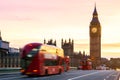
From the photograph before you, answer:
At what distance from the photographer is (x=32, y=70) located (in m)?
47.8

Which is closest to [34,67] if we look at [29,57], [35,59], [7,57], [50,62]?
[35,59]

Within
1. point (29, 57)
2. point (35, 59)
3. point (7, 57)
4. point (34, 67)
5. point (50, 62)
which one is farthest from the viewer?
point (7, 57)

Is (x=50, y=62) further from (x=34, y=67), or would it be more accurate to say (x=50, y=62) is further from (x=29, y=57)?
(x=29, y=57)

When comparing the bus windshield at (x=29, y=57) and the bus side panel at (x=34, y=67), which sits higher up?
the bus windshield at (x=29, y=57)

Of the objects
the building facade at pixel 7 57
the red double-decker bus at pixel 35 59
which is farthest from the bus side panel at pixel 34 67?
the building facade at pixel 7 57

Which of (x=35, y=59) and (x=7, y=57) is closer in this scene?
(x=35, y=59)

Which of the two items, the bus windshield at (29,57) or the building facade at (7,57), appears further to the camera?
the building facade at (7,57)

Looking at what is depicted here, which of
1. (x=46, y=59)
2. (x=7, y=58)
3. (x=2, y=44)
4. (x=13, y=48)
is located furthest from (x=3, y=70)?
(x=13, y=48)

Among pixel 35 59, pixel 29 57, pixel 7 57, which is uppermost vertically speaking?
pixel 7 57

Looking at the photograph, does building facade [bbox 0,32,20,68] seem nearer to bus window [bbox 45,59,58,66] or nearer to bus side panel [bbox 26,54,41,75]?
bus window [bbox 45,59,58,66]

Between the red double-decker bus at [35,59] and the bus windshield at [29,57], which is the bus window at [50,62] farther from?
the bus windshield at [29,57]

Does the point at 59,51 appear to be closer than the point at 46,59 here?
No

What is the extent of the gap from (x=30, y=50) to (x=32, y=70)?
7.19ft

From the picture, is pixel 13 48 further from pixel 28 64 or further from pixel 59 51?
pixel 28 64
